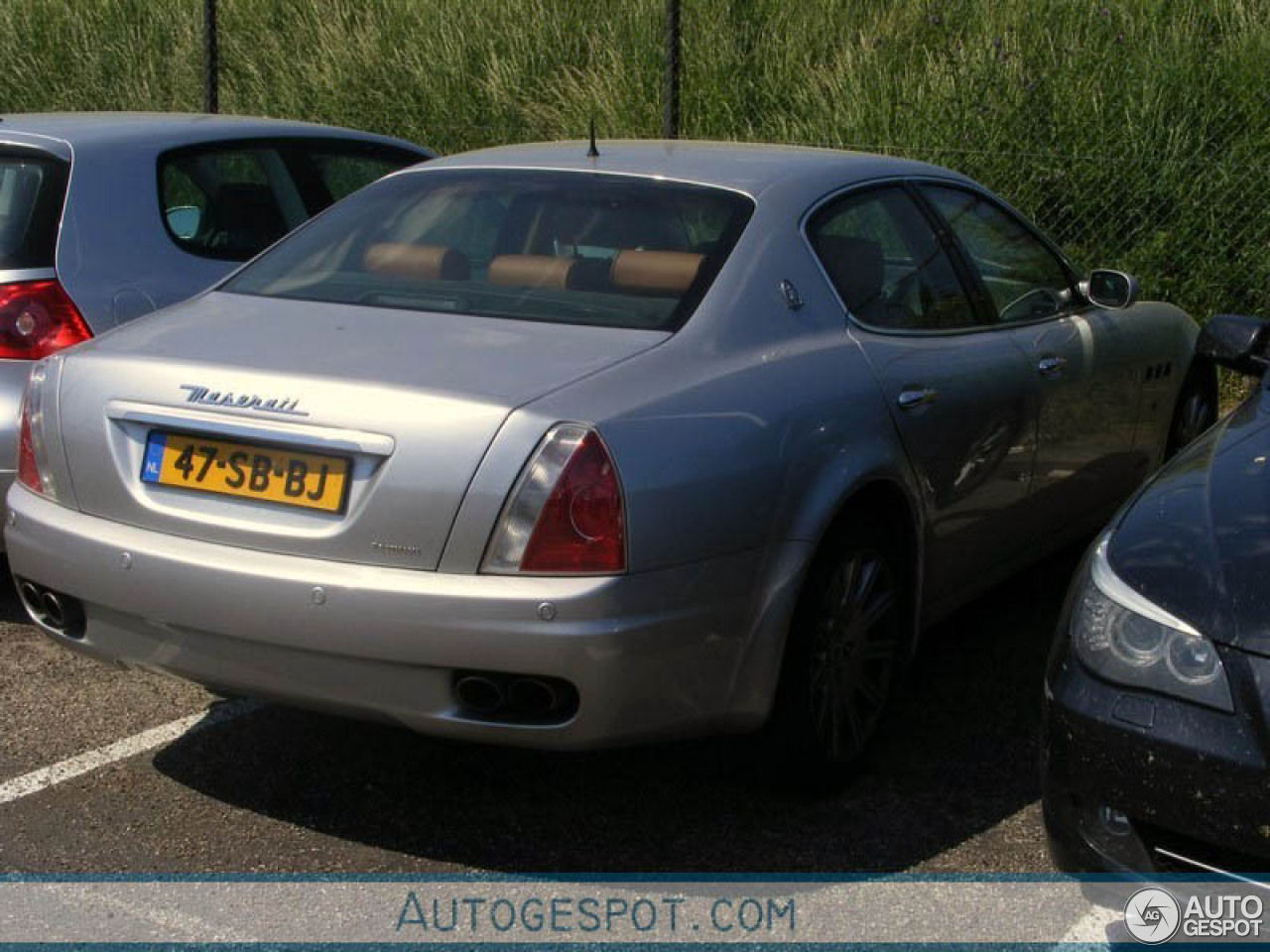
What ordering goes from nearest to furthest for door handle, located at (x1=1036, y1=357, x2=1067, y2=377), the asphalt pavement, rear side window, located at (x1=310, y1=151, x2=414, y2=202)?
the asphalt pavement → door handle, located at (x1=1036, y1=357, x2=1067, y2=377) → rear side window, located at (x1=310, y1=151, x2=414, y2=202)

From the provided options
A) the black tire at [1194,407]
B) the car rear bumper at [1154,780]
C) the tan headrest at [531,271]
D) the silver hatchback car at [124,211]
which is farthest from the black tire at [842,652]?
the silver hatchback car at [124,211]

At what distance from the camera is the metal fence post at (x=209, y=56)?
11.9 metres

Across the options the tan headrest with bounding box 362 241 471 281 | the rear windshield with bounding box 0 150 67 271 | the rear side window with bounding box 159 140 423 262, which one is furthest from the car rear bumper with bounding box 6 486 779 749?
the rear side window with bounding box 159 140 423 262

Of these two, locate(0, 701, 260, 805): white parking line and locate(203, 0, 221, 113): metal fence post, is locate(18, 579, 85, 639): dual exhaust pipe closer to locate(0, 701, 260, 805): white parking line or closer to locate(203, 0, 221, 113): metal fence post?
locate(0, 701, 260, 805): white parking line

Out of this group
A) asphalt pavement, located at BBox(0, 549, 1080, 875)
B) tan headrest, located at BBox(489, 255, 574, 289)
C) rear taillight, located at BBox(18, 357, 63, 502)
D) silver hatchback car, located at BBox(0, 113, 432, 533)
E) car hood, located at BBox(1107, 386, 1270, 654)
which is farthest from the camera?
silver hatchback car, located at BBox(0, 113, 432, 533)

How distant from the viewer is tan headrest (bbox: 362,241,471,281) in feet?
14.5

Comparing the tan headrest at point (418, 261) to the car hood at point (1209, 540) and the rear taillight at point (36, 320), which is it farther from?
the car hood at point (1209, 540)

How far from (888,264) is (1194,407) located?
2.38 m

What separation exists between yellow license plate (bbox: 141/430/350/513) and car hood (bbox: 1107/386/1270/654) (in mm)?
1568

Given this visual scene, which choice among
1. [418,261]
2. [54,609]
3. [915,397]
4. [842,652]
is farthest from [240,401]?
[915,397]

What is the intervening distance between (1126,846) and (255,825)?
76.7 inches

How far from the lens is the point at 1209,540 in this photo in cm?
329

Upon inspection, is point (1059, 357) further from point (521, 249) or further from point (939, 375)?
point (521, 249)

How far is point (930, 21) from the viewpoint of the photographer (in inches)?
426
